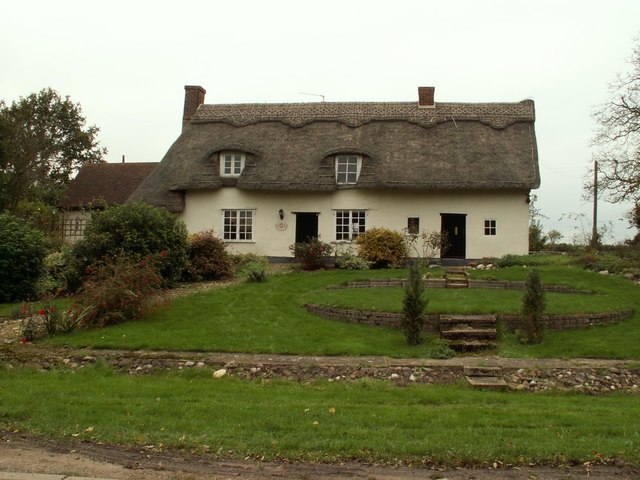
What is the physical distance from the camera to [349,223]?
81.0 feet

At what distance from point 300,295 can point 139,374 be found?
6.53 m

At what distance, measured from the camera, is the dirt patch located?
5426mm

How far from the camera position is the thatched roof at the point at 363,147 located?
936 inches

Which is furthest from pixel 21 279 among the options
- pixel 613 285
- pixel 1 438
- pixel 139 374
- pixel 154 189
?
pixel 613 285

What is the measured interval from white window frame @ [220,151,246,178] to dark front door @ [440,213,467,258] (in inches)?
360

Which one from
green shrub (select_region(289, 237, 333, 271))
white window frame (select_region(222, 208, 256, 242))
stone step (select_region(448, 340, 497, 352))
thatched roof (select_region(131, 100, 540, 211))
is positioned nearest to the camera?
stone step (select_region(448, 340, 497, 352))

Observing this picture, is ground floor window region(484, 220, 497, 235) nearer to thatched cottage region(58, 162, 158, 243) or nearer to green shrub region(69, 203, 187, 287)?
green shrub region(69, 203, 187, 287)

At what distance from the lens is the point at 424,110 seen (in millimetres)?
27312

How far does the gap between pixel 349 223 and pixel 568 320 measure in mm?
12819

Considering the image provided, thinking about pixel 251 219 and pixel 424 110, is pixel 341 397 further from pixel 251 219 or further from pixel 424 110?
pixel 424 110

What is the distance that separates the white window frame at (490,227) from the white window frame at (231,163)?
10.9 metres

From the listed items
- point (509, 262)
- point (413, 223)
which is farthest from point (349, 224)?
point (509, 262)

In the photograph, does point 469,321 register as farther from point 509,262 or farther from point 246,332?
point 509,262

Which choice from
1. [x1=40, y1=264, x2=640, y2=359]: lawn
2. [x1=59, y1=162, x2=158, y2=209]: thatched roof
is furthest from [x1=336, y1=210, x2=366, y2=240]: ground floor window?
[x1=59, y1=162, x2=158, y2=209]: thatched roof
